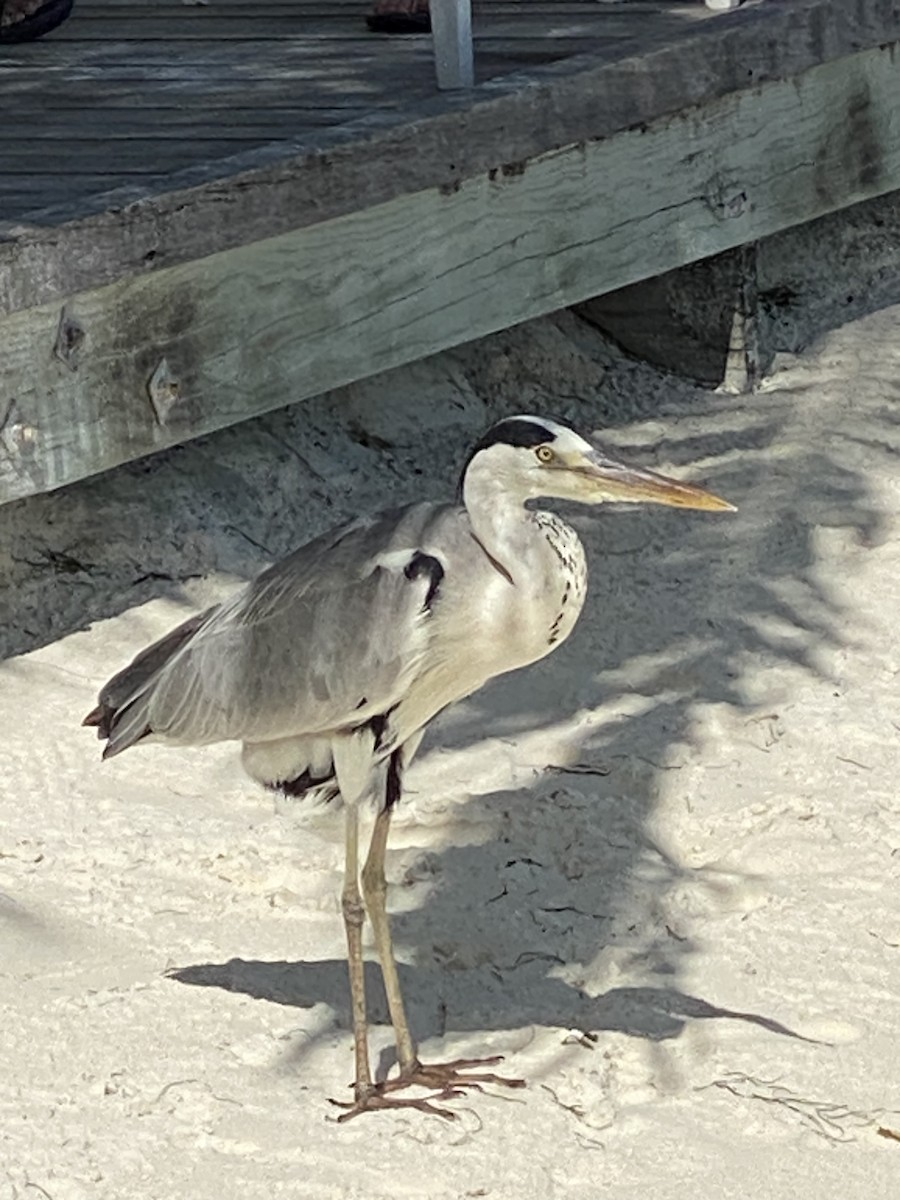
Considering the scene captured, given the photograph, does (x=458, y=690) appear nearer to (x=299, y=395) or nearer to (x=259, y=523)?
(x=299, y=395)

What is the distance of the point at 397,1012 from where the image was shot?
4.12m

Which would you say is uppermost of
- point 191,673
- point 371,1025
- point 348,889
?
point 191,673

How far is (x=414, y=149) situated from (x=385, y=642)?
185cm

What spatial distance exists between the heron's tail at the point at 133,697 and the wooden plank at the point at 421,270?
23.1 inches

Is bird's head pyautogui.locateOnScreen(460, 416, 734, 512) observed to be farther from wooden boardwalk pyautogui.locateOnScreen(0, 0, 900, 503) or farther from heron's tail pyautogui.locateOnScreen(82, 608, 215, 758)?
wooden boardwalk pyautogui.locateOnScreen(0, 0, 900, 503)

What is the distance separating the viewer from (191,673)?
4.24m

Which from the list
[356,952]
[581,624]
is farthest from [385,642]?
[581,624]

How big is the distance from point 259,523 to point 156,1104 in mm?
2360

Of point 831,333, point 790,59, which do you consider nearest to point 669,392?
point 831,333

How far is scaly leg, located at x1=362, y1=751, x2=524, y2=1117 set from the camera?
13.4ft

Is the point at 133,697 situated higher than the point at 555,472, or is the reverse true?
the point at 555,472

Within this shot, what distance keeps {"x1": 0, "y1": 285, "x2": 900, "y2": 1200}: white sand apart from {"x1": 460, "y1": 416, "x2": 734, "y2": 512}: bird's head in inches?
38.5

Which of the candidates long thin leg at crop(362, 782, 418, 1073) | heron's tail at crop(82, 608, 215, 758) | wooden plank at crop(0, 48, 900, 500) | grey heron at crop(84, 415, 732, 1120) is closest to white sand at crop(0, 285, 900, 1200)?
long thin leg at crop(362, 782, 418, 1073)

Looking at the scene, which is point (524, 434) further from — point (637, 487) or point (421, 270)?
point (421, 270)
